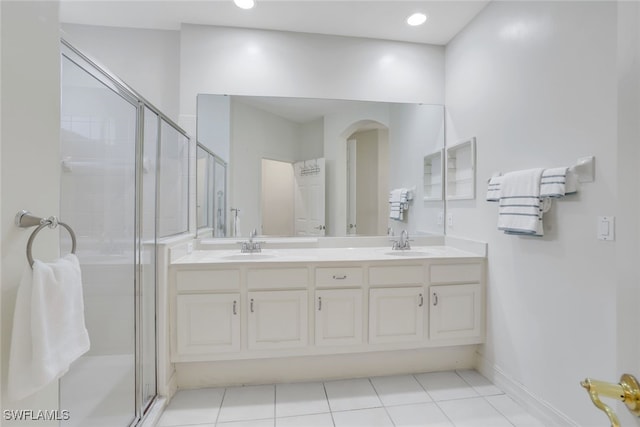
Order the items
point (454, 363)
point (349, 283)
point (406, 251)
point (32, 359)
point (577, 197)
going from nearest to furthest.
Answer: point (32, 359) → point (577, 197) → point (349, 283) → point (454, 363) → point (406, 251)

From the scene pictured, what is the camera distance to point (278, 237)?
2578 millimetres

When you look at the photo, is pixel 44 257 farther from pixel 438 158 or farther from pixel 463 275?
pixel 438 158

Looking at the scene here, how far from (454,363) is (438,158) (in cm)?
169

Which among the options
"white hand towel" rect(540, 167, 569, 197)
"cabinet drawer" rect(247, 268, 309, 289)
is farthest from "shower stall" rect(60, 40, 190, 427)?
"white hand towel" rect(540, 167, 569, 197)

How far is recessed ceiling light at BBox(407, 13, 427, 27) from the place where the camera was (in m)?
2.30

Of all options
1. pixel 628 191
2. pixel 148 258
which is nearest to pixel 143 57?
pixel 148 258

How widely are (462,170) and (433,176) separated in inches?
10.9

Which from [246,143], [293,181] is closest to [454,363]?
[293,181]

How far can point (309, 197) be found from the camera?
8.61 ft

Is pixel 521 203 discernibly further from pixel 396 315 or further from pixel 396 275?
pixel 396 315

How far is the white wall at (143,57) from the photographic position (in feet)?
8.07

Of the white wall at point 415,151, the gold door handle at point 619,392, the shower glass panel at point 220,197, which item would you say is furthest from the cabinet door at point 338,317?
the gold door handle at point 619,392

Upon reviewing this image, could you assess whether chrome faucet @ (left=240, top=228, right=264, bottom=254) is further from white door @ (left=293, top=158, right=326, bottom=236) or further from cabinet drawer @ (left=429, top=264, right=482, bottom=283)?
cabinet drawer @ (left=429, top=264, right=482, bottom=283)

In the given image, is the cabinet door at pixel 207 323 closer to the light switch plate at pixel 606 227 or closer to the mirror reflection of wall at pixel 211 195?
the mirror reflection of wall at pixel 211 195
